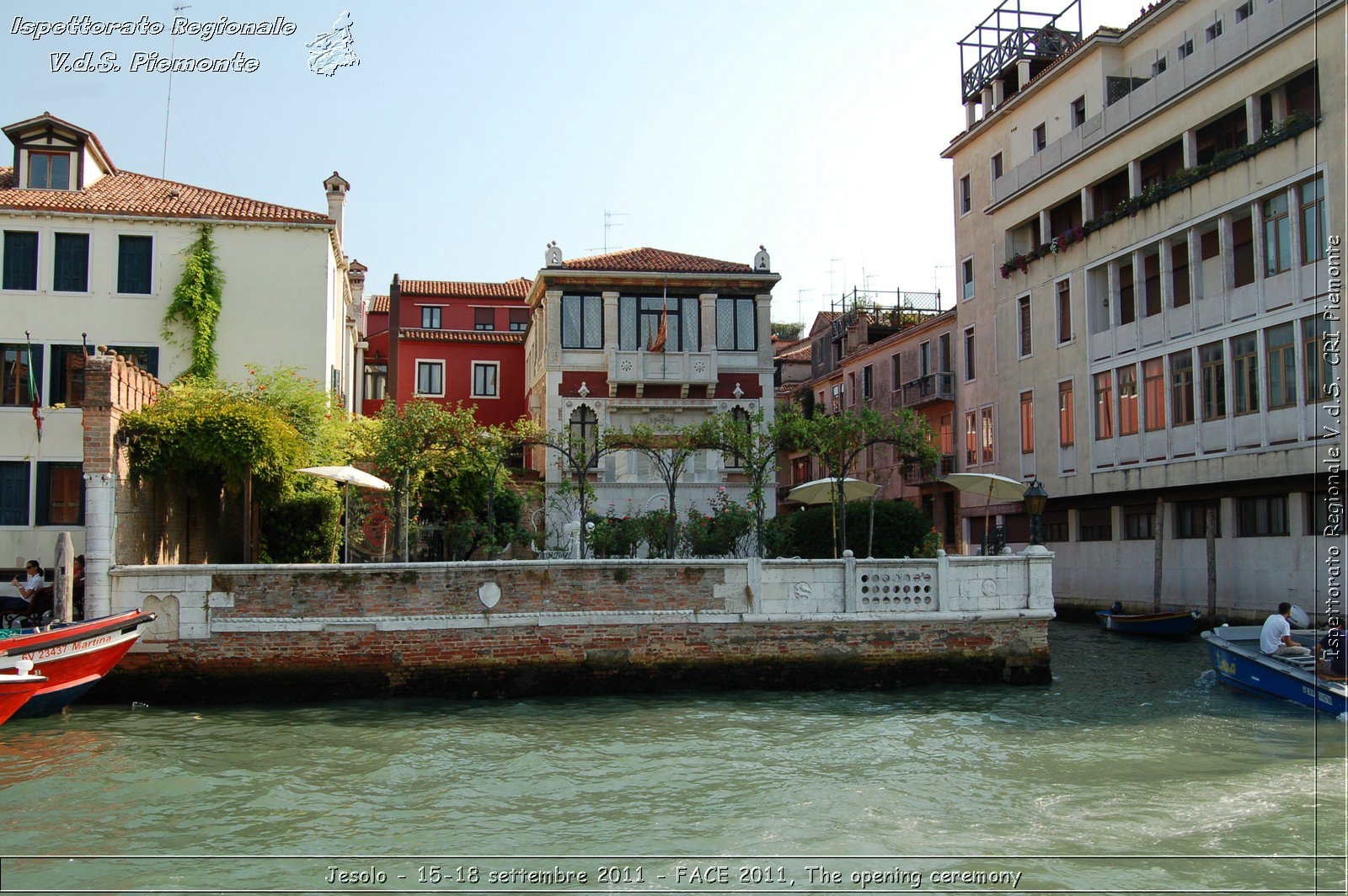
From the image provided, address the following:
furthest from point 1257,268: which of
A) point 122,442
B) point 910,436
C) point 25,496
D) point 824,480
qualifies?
point 25,496

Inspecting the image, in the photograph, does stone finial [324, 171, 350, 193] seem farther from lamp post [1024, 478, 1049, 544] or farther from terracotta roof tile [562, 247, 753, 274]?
lamp post [1024, 478, 1049, 544]

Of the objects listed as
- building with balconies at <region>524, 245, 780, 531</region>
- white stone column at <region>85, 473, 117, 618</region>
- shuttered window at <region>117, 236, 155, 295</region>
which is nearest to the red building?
building with balconies at <region>524, 245, 780, 531</region>

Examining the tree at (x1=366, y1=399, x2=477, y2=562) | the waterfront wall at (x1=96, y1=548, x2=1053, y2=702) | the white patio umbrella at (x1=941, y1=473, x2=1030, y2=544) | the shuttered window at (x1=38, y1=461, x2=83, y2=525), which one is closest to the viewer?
the waterfront wall at (x1=96, y1=548, x2=1053, y2=702)

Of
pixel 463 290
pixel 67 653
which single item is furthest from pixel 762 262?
pixel 67 653

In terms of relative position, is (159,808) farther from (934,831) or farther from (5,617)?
(5,617)

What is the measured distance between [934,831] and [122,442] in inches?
461

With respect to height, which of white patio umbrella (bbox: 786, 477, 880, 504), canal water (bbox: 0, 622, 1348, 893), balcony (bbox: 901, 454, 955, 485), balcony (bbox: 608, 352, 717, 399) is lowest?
canal water (bbox: 0, 622, 1348, 893)

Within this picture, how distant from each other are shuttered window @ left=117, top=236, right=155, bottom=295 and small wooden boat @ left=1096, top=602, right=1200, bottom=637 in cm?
2006

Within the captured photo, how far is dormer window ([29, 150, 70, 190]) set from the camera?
21.6 metres

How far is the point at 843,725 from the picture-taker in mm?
12148

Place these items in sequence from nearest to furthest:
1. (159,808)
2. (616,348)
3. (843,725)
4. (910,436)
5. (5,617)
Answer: (159,808), (843,725), (5,617), (910,436), (616,348)

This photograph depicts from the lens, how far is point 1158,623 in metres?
20.9

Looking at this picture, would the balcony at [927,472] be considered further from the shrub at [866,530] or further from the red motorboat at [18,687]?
the red motorboat at [18,687]

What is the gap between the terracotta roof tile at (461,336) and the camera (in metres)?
34.2
